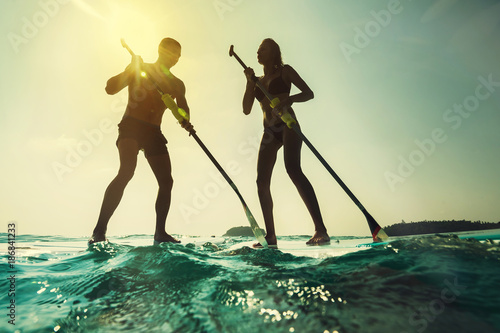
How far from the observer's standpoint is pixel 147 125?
13.2 feet

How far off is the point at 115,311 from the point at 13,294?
1.07m

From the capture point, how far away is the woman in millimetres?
3803

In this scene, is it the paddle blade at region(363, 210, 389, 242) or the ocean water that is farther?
the paddle blade at region(363, 210, 389, 242)

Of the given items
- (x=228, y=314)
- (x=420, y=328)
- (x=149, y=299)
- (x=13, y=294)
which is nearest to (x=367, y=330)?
(x=420, y=328)

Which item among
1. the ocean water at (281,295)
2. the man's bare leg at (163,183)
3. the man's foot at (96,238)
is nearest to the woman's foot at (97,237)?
the man's foot at (96,238)

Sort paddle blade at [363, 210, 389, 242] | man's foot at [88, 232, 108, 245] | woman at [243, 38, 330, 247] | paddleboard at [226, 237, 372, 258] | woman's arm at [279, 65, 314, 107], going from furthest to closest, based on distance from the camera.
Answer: woman's arm at [279, 65, 314, 107] → woman at [243, 38, 330, 247] → man's foot at [88, 232, 108, 245] → paddle blade at [363, 210, 389, 242] → paddleboard at [226, 237, 372, 258]

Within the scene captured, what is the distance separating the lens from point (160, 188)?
4.11 m

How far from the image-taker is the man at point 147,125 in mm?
3828

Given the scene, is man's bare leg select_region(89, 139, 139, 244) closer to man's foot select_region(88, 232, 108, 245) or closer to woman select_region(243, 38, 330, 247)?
man's foot select_region(88, 232, 108, 245)

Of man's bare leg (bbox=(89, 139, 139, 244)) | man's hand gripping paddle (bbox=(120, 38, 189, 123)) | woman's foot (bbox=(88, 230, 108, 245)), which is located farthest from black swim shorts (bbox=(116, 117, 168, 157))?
woman's foot (bbox=(88, 230, 108, 245))

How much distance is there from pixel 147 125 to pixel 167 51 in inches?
52.8

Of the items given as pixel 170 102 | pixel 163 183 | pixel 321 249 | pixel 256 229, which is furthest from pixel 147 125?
pixel 321 249

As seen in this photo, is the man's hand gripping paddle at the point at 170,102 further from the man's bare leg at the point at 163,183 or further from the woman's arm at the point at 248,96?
the woman's arm at the point at 248,96

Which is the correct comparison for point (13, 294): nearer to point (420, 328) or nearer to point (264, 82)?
point (420, 328)
